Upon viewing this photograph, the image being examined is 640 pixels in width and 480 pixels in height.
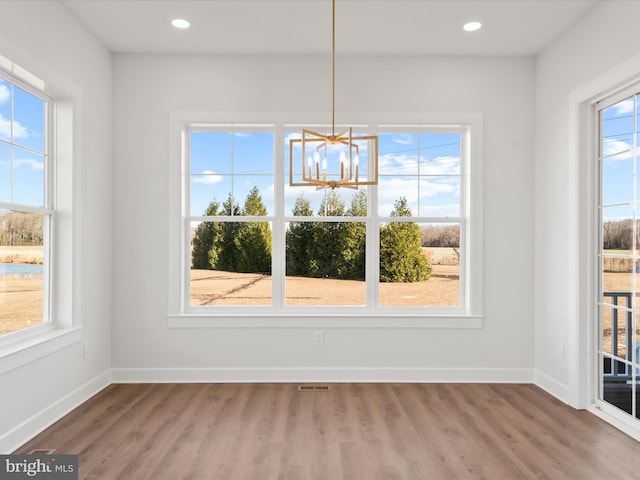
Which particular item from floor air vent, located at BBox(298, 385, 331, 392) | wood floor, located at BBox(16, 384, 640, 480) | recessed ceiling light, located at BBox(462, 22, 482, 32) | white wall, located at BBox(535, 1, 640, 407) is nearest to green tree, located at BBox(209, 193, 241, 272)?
wood floor, located at BBox(16, 384, 640, 480)

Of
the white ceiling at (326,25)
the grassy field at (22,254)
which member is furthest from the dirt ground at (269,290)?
the white ceiling at (326,25)

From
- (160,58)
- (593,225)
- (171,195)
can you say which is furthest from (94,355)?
(593,225)

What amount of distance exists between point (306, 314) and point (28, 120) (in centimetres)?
271

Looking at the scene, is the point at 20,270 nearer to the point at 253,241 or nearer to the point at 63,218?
the point at 63,218

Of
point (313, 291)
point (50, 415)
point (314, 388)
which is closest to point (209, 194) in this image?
point (313, 291)

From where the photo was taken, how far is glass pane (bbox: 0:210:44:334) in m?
2.96

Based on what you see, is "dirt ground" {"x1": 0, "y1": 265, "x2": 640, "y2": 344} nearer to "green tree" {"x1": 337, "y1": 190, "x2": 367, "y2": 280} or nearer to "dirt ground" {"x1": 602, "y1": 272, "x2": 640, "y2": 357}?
"green tree" {"x1": 337, "y1": 190, "x2": 367, "y2": 280}

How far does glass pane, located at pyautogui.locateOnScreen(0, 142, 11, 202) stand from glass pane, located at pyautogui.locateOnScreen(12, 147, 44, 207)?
0.05 m

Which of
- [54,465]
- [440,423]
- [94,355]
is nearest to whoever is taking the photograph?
[54,465]

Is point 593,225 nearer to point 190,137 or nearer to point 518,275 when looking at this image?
point 518,275

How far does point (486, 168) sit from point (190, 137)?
2824mm

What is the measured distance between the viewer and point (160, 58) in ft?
13.9

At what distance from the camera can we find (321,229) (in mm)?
4402

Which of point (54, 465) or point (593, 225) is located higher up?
point (593, 225)
